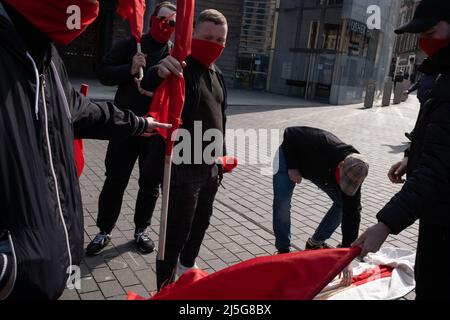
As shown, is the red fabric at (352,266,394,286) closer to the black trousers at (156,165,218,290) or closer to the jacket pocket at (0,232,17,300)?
the black trousers at (156,165,218,290)

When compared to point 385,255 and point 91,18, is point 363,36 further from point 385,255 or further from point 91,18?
point 91,18

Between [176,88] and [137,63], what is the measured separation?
96 centimetres

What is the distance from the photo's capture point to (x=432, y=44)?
2258mm

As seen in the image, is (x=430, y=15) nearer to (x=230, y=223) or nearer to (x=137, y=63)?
(x=137, y=63)

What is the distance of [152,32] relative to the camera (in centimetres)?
376

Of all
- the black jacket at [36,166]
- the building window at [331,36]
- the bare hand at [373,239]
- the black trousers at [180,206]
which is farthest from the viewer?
the building window at [331,36]

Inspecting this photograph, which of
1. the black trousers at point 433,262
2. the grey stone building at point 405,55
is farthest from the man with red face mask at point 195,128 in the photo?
the grey stone building at point 405,55

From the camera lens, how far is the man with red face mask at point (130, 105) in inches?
144

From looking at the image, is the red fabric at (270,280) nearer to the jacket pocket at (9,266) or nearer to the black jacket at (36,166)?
the black jacket at (36,166)

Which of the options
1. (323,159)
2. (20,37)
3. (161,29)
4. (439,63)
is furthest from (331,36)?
(20,37)

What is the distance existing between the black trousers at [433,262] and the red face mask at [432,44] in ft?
2.99

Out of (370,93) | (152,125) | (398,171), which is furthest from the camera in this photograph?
(370,93)

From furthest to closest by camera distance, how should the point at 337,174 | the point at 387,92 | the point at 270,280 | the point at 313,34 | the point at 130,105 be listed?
the point at 313,34, the point at 387,92, the point at 130,105, the point at 337,174, the point at 270,280

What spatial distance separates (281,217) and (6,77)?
303 centimetres
